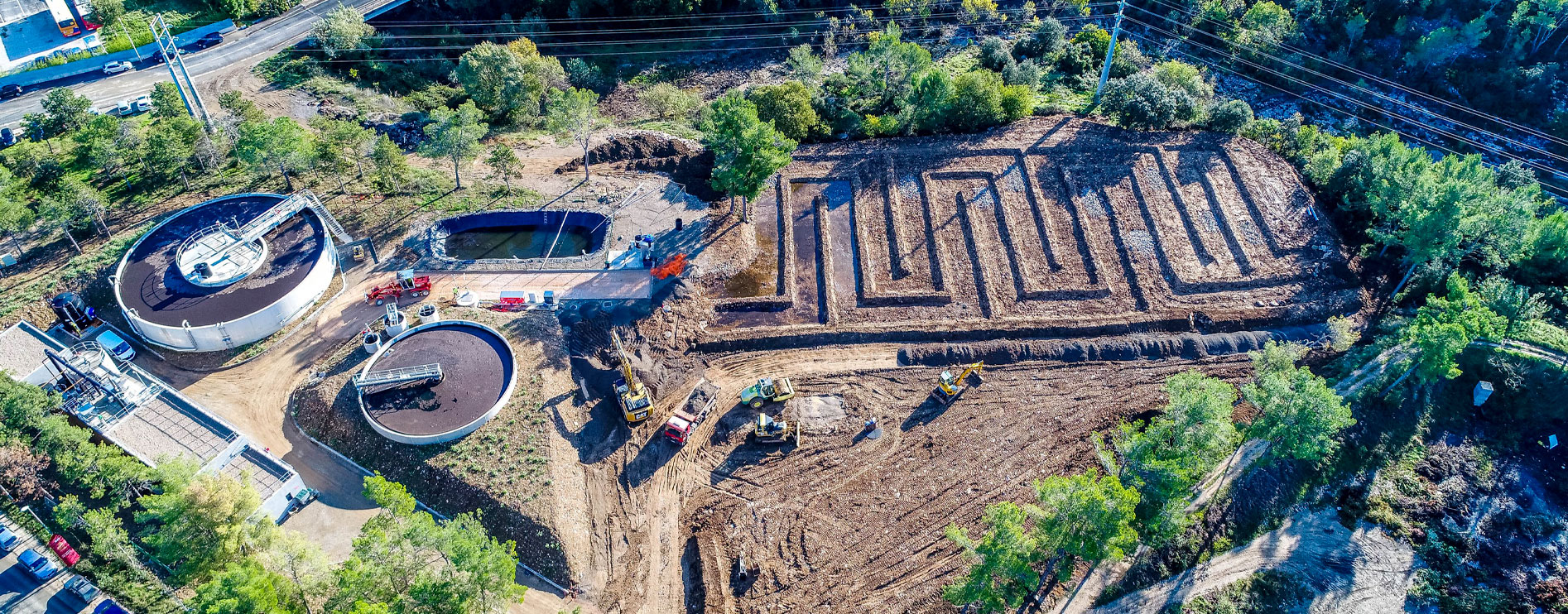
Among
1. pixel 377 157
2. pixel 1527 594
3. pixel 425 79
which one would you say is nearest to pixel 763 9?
pixel 425 79

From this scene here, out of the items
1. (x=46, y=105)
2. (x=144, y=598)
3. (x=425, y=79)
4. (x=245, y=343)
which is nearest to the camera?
(x=144, y=598)

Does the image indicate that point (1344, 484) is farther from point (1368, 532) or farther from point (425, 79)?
point (425, 79)

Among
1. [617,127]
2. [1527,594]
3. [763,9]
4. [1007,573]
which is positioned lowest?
[1527,594]

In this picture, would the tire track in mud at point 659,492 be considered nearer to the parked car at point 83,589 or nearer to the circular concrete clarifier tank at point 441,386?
the circular concrete clarifier tank at point 441,386

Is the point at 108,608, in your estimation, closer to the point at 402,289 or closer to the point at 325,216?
the point at 402,289

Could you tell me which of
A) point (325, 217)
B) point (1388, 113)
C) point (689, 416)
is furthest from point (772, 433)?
point (1388, 113)

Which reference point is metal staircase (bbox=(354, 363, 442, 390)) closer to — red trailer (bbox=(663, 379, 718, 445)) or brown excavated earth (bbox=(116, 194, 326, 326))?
brown excavated earth (bbox=(116, 194, 326, 326))

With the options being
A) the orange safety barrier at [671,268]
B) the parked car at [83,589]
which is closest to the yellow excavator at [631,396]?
the orange safety barrier at [671,268]
